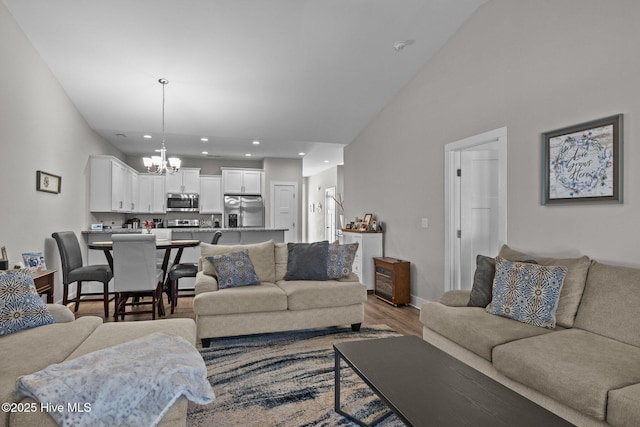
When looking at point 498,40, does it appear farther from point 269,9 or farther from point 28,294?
point 28,294

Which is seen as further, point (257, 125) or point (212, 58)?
point (257, 125)

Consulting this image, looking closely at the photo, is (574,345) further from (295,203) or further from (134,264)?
(295,203)

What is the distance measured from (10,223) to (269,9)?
3286 millimetres

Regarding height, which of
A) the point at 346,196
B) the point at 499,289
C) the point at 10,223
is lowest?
the point at 499,289

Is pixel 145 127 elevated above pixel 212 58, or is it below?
below

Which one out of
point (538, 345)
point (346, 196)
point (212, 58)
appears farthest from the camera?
point (346, 196)

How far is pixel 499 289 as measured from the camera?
2.73m

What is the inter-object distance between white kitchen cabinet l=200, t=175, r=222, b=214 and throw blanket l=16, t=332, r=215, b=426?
7278 millimetres

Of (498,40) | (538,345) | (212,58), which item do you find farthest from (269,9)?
(538,345)

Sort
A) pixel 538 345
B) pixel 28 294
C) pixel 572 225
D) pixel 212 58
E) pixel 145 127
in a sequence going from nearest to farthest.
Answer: pixel 538 345, pixel 28 294, pixel 572 225, pixel 212 58, pixel 145 127

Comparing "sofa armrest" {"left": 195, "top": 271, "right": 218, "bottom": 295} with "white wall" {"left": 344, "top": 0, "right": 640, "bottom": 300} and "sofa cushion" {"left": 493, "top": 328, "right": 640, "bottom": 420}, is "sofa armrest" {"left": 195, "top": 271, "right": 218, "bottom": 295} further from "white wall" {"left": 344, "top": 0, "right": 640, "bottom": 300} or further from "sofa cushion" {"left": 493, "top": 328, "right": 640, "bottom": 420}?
"white wall" {"left": 344, "top": 0, "right": 640, "bottom": 300}

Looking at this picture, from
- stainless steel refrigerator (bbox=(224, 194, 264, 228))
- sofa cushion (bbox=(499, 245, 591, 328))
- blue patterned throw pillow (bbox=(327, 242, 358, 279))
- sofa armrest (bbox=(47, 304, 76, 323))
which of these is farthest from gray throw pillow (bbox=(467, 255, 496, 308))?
stainless steel refrigerator (bbox=(224, 194, 264, 228))

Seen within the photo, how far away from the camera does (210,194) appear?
8859 millimetres

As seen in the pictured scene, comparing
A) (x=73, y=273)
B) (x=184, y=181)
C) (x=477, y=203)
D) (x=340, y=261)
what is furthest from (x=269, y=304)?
(x=184, y=181)
